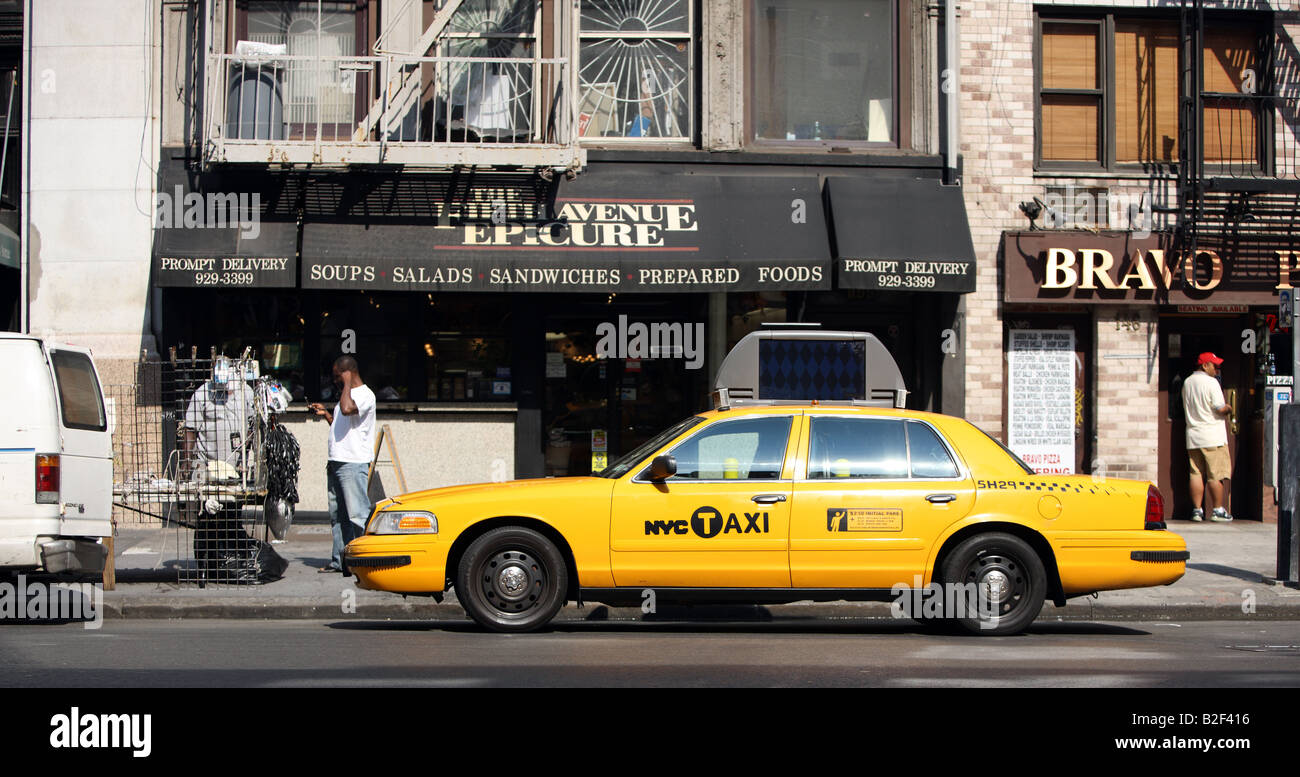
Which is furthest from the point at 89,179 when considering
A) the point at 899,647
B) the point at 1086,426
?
the point at 1086,426

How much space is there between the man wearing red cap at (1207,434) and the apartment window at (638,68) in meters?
6.80

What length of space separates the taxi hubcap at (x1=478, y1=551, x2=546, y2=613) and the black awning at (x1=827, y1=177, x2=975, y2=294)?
6455 mm

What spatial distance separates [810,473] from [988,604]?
59.7 inches

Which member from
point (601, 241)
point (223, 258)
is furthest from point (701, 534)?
point (223, 258)

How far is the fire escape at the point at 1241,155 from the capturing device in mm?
14867

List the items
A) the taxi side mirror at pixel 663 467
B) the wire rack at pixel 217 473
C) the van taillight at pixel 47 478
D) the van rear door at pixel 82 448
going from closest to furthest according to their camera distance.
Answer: the taxi side mirror at pixel 663 467 < the van taillight at pixel 47 478 < the van rear door at pixel 82 448 < the wire rack at pixel 217 473

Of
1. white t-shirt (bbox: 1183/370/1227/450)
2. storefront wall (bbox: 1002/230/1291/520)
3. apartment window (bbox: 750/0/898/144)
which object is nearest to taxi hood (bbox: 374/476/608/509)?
apartment window (bbox: 750/0/898/144)

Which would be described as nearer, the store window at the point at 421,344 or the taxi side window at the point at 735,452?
the taxi side window at the point at 735,452

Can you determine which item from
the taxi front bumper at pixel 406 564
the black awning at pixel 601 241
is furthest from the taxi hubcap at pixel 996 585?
the black awning at pixel 601 241

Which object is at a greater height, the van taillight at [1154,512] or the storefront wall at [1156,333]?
the storefront wall at [1156,333]

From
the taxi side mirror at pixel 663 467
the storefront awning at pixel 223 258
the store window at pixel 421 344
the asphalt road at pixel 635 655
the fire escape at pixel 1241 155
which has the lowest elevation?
the asphalt road at pixel 635 655

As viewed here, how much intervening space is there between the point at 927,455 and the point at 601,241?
618cm

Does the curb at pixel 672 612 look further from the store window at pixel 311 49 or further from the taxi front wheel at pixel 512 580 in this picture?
the store window at pixel 311 49

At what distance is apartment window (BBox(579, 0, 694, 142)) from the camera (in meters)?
14.9
